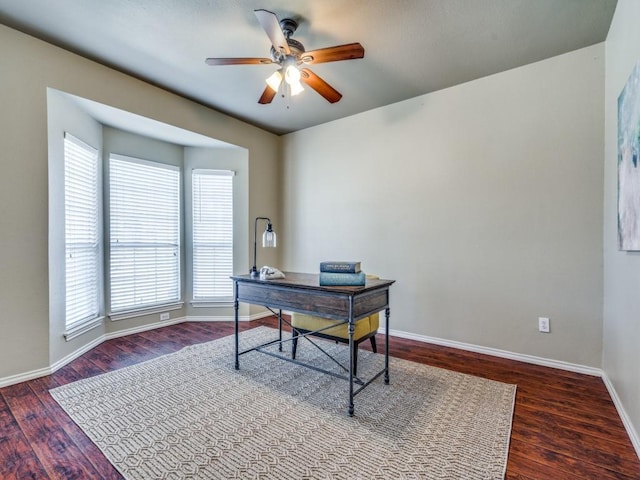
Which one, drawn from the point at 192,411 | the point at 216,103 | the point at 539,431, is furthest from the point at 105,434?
the point at 216,103

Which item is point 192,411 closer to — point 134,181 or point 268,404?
point 268,404

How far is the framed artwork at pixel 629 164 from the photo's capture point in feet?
5.56

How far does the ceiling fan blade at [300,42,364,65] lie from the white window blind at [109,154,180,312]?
2.67 meters

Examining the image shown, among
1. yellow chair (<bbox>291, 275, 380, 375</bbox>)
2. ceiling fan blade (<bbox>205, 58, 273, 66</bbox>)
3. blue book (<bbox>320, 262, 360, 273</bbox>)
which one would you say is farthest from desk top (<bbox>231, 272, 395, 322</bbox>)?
ceiling fan blade (<bbox>205, 58, 273, 66</bbox>)

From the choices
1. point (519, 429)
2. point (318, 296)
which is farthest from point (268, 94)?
point (519, 429)

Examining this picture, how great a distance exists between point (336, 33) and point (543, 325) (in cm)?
298

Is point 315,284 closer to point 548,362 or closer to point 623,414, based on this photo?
point 623,414

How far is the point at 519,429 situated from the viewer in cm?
187

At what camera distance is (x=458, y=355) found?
3064mm

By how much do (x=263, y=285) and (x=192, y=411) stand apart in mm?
948

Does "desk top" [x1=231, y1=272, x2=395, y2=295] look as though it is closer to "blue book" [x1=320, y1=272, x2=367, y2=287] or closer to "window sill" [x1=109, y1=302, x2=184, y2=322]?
"blue book" [x1=320, y1=272, x2=367, y2=287]

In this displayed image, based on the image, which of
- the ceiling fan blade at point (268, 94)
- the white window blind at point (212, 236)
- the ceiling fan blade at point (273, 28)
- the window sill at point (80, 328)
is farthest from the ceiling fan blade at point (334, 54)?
the window sill at point (80, 328)

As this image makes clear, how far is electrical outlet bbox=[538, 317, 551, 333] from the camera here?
278 cm

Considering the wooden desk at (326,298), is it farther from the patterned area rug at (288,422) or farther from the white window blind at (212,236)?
the white window blind at (212,236)
